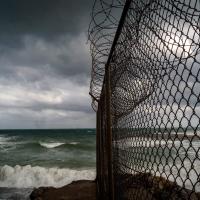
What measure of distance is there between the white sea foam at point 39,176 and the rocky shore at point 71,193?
18.7 ft

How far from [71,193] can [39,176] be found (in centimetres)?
833

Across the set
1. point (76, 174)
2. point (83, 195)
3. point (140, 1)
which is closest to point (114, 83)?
point (140, 1)

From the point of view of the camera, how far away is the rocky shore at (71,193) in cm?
819

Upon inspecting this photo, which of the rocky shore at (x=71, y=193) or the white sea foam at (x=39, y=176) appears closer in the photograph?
the rocky shore at (x=71, y=193)

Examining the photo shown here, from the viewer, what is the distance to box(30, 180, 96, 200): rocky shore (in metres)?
8.19

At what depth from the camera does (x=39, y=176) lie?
54.0 feet

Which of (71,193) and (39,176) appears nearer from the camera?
(71,193)

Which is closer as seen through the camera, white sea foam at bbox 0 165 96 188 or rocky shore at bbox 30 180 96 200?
rocky shore at bbox 30 180 96 200

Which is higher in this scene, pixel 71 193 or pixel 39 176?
pixel 71 193

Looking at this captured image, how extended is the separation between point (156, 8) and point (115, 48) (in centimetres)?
108

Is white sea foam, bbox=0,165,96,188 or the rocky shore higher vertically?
the rocky shore

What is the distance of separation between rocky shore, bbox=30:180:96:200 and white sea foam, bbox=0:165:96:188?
5714 mm

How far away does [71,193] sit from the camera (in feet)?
28.1

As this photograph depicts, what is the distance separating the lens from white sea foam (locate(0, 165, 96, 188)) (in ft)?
50.3
